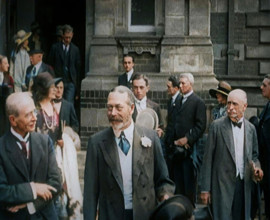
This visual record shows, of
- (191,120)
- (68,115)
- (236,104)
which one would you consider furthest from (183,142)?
(236,104)

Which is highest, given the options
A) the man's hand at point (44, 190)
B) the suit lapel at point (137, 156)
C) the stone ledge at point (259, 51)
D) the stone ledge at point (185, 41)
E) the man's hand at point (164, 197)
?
the stone ledge at point (185, 41)

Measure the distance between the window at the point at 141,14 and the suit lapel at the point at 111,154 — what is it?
785 cm

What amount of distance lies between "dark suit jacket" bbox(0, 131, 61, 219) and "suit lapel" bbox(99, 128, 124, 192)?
427 mm

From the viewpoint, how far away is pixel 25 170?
5.97 m

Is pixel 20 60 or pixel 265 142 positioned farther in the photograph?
pixel 20 60

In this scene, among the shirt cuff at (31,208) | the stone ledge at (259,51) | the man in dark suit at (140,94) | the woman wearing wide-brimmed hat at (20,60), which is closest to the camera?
the shirt cuff at (31,208)

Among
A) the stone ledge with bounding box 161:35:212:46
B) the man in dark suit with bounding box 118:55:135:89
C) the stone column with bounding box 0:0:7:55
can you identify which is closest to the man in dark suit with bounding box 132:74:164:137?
the man in dark suit with bounding box 118:55:135:89

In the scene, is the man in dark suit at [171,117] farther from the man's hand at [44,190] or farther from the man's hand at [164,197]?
the man's hand at [44,190]

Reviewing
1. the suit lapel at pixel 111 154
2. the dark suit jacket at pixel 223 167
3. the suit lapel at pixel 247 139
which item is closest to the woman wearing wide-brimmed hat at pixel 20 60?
the dark suit jacket at pixel 223 167

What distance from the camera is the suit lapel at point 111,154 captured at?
6156 mm

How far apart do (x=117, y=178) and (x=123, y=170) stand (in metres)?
0.11

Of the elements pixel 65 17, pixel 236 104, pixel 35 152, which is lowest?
pixel 35 152

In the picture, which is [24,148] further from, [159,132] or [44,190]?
[159,132]

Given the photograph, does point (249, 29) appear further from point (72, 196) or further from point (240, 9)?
point (72, 196)
